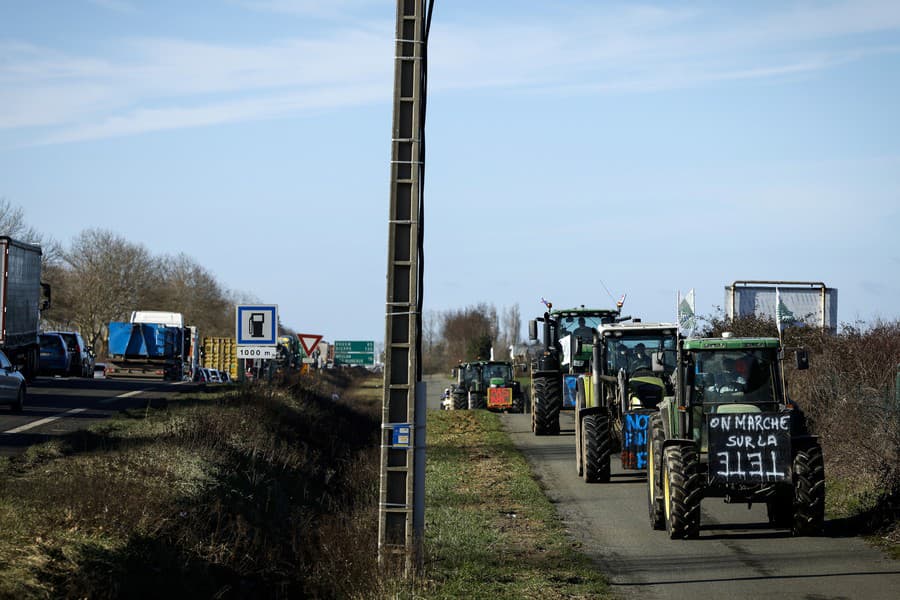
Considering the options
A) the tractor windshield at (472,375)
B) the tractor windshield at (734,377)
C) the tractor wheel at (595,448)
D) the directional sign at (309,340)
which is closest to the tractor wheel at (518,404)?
the tractor windshield at (472,375)

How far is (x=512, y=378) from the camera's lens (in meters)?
48.9

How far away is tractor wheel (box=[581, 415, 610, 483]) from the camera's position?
18.7m

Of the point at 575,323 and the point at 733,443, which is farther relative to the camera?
the point at 575,323

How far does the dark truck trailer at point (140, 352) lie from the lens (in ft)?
174

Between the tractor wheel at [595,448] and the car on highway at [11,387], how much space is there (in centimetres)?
1216

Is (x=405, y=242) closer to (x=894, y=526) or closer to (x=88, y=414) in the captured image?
(x=894, y=526)

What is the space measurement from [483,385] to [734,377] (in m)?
33.4

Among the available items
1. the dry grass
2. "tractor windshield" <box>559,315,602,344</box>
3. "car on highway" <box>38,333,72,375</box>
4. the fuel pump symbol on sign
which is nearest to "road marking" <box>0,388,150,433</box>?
the dry grass

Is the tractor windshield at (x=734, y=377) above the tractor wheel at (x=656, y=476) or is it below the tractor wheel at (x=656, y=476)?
above

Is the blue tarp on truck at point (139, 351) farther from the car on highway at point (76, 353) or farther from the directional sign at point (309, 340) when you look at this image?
the directional sign at point (309, 340)

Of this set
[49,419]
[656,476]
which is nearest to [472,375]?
[49,419]

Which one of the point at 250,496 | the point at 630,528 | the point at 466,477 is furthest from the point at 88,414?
the point at 630,528

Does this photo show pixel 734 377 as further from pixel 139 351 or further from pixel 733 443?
pixel 139 351

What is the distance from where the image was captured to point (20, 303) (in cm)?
3538
